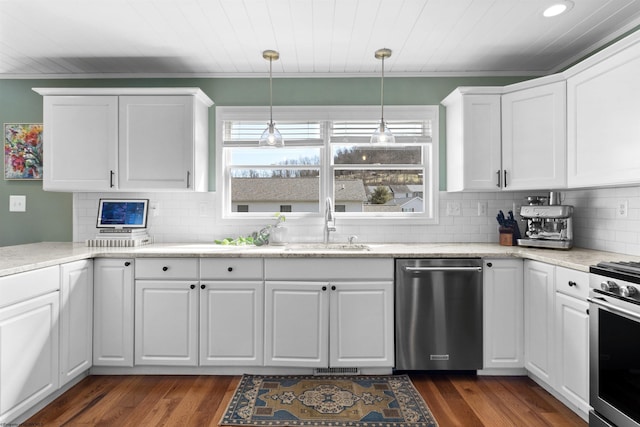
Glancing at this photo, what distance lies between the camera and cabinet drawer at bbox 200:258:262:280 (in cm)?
280

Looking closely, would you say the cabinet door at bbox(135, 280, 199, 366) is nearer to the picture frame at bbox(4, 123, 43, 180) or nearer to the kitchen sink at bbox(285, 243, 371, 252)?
the kitchen sink at bbox(285, 243, 371, 252)

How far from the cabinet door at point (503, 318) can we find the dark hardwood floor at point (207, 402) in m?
0.19

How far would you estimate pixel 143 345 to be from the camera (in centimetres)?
280

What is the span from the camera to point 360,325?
2783mm

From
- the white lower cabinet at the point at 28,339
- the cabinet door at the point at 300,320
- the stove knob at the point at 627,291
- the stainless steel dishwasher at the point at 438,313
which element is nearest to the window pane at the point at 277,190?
the cabinet door at the point at 300,320

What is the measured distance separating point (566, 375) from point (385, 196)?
189 centimetres

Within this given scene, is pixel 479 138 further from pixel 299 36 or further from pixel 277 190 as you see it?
pixel 277 190

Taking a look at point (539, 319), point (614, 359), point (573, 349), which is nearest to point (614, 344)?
point (614, 359)

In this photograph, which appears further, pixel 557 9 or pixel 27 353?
pixel 557 9

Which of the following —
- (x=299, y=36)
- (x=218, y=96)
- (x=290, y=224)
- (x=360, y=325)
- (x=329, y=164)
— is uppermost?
(x=299, y=36)

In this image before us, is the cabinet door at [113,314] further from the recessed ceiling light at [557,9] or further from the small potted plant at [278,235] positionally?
the recessed ceiling light at [557,9]

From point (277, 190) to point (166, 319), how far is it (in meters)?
1.43

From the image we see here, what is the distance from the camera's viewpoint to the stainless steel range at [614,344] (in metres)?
1.78

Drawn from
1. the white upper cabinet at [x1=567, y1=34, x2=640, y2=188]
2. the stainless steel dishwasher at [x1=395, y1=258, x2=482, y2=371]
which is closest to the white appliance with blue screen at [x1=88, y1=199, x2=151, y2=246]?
the stainless steel dishwasher at [x1=395, y1=258, x2=482, y2=371]
